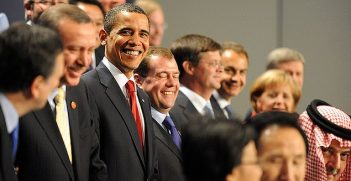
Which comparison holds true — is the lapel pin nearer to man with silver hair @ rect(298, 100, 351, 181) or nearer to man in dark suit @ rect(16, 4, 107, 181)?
man in dark suit @ rect(16, 4, 107, 181)

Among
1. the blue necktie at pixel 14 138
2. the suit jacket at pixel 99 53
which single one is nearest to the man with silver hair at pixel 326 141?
the blue necktie at pixel 14 138

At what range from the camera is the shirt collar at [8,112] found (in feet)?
9.22

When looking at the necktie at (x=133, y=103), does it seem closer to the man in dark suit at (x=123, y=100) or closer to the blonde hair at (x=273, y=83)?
the man in dark suit at (x=123, y=100)

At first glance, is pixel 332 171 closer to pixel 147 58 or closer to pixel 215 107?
pixel 147 58

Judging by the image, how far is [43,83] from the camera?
2.82 metres

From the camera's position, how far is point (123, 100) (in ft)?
13.9

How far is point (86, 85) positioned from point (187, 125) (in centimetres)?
143

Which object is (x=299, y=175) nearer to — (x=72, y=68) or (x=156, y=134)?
(x=72, y=68)

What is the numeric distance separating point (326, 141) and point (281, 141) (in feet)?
2.61

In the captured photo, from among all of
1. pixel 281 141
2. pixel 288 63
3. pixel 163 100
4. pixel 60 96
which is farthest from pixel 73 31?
pixel 288 63

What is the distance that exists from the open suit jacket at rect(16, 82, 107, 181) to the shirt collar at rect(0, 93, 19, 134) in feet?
1.65

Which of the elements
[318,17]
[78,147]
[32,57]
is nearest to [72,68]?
[78,147]

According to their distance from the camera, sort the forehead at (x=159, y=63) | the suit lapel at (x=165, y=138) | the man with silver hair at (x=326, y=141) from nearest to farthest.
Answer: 1. the man with silver hair at (x=326, y=141)
2. the suit lapel at (x=165, y=138)
3. the forehead at (x=159, y=63)

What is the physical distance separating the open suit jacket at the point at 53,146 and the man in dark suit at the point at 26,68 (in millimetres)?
538
